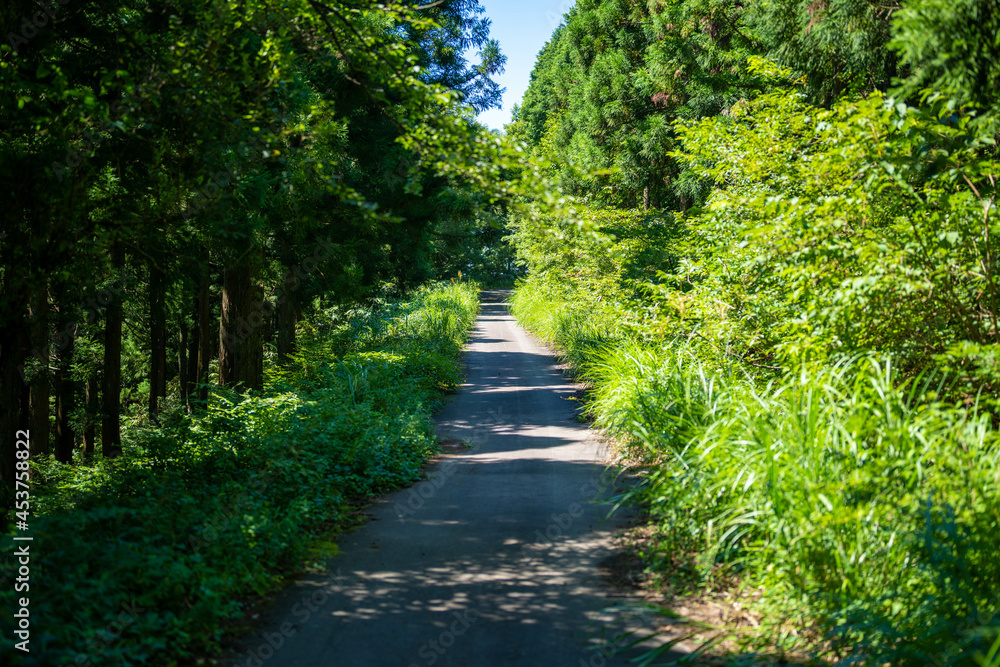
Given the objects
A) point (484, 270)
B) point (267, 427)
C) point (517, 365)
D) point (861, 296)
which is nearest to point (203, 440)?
point (267, 427)

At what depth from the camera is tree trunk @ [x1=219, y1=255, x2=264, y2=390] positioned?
10875mm

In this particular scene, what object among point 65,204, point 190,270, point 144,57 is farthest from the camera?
point 190,270

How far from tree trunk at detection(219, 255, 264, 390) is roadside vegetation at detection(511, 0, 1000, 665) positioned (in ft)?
19.1

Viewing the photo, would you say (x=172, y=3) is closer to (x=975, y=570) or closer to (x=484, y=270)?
(x=975, y=570)

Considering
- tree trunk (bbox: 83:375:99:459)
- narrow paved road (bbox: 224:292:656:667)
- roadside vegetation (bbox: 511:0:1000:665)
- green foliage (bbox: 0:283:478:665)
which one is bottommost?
tree trunk (bbox: 83:375:99:459)

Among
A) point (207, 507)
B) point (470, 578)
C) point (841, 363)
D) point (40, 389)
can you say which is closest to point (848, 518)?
point (841, 363)

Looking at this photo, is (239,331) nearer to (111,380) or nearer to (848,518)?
(111,380)

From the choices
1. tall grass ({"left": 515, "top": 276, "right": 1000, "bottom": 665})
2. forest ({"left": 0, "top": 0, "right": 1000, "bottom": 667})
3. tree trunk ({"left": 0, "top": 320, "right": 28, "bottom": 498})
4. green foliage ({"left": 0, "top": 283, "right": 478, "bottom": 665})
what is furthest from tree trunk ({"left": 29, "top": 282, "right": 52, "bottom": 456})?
tall grass ({"left": 515, "top": 276, "right": 1000, "bottom": 665})

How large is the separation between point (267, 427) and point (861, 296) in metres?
6.04

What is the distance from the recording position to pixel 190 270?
8.63m

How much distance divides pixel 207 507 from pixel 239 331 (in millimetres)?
6042

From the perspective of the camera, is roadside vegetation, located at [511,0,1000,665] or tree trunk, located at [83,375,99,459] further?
tree trunk, located at [83,375,99,459]

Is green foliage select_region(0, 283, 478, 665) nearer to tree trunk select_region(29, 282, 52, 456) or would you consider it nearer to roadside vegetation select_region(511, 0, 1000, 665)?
tree trunk select_region(29, 282, 52, 456)

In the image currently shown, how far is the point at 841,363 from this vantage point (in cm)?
535
